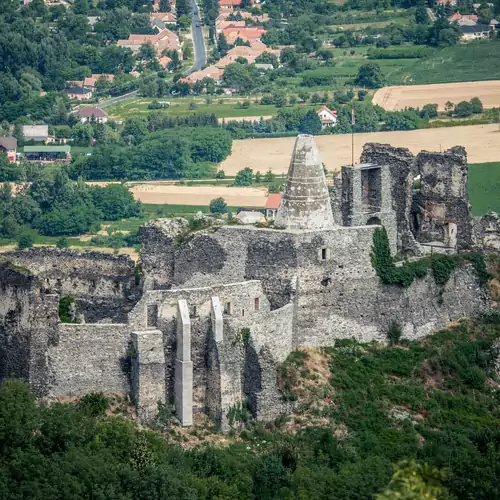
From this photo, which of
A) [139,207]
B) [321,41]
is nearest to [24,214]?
[139,207]

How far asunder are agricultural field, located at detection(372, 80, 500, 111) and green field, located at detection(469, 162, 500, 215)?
19296 millimetres

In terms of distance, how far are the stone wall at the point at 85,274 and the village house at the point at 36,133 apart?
2527 inches

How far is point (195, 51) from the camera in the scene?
540 ft

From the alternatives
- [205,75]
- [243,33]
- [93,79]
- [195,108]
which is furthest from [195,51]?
[195,108]

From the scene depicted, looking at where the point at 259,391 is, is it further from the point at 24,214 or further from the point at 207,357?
the point at 24,214

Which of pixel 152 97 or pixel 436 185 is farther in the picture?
pixel 152 97

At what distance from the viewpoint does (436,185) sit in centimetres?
6556

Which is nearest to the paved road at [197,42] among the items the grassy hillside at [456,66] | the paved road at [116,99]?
the paved road at [116,99]

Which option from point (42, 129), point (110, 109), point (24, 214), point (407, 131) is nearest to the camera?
point (24, 214)

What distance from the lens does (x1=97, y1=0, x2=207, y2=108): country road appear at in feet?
467

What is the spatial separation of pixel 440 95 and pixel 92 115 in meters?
23.9

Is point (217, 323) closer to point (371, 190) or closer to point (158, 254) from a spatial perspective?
point (158, 254)

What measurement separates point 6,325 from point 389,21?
10412cm

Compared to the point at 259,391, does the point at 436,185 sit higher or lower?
higher
